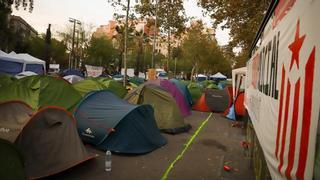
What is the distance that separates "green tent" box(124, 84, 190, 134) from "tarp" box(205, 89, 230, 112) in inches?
317

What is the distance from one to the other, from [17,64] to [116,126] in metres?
19.8

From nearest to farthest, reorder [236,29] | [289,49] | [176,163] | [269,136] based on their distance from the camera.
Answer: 1. [289,49]
2. [269,136]
3. [176,163]
4. [236,29]

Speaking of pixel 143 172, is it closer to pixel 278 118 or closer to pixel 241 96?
pixel 278 118

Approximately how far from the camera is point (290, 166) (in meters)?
2.12

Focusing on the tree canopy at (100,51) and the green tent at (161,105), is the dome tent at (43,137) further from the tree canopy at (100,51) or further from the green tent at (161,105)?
the tree canopy at (100,51)

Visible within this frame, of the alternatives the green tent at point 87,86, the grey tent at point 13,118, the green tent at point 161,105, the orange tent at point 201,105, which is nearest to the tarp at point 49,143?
the grey tent at point 13,118

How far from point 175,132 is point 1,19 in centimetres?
2366

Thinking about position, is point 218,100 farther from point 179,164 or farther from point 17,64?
point 17,64

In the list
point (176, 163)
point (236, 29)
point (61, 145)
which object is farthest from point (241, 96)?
point (61, 145)

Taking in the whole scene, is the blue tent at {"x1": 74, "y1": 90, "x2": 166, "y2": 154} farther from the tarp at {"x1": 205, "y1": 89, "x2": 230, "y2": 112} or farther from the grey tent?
the tarp at {"x1": 205, "y1": 89, "x2": 230, "y2": 112}

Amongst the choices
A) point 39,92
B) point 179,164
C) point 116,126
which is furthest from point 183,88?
point 179,164

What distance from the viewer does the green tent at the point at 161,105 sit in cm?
1169

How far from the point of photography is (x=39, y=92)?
948 cm

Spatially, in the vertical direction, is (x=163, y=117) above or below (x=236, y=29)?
below
